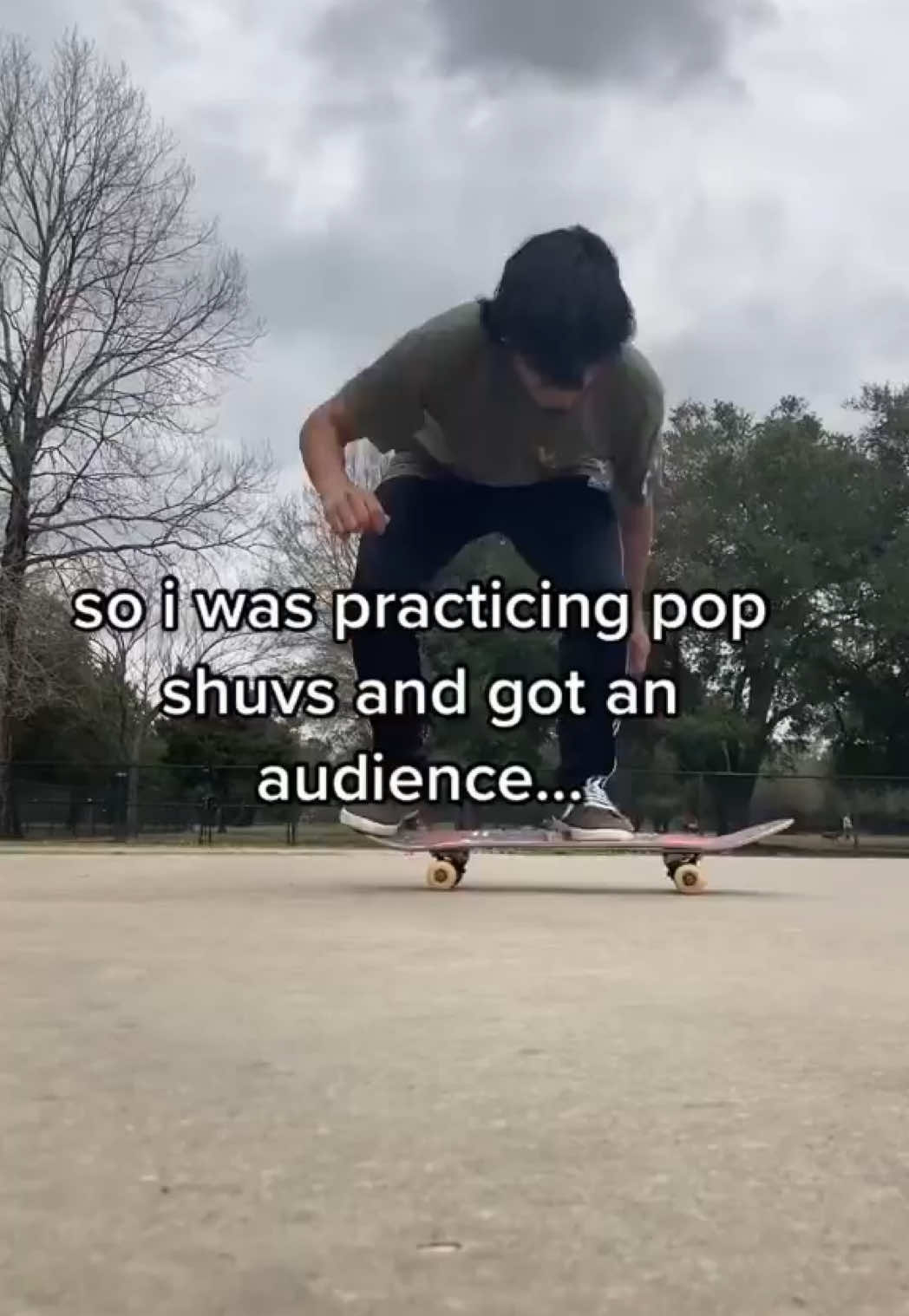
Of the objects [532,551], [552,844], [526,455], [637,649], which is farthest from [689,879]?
[526,455]

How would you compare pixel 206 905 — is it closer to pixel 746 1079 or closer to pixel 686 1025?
pixel 686 1025

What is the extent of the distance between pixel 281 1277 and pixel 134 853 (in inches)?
593

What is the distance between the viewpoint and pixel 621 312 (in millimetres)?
9516

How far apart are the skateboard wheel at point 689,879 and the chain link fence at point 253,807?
434 inches

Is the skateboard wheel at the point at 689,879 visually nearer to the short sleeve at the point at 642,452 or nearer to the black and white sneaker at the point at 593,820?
the black and white sneaker at the point at 593,820

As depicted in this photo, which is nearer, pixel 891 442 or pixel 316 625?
pixel 316 625

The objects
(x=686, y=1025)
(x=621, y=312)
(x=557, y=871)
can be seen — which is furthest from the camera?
(x=557, y=871)

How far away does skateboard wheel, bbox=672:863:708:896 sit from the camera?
822cm

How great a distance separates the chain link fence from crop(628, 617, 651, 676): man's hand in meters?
9.45

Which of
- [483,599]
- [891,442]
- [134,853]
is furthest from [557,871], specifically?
[891,442]

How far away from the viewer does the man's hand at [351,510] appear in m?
9.29

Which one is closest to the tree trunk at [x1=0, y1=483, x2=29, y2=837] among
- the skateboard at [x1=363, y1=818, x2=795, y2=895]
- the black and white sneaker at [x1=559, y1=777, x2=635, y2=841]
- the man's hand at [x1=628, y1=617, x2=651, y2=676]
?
the skateboard at [x1=363, y1=818, x2=795, y2=895]

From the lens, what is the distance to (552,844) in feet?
29.9

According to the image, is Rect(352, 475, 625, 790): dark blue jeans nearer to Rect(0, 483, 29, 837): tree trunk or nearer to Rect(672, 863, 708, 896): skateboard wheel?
Rect(672, 863, 708, 896): skateboard wheel
